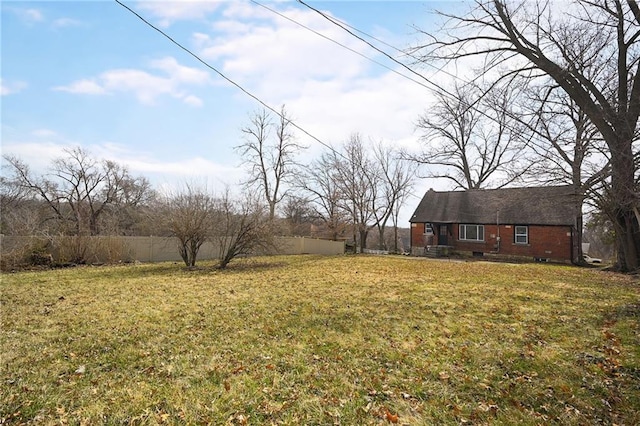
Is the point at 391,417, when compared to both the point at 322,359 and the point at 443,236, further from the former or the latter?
the point at 443,236

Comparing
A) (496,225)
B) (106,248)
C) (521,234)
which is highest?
(496,225)

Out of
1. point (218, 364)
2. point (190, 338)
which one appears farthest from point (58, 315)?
point (218, 364)

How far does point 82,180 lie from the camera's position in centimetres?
2941

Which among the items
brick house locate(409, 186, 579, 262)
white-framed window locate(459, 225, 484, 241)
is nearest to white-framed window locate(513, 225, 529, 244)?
brick house locate(409, 186, 579, 262)

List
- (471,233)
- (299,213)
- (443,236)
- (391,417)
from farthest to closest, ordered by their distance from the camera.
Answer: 1. (299,213)
2. (443,236)
3. (471,233)
4. (391,417)

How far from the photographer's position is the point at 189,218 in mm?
14086

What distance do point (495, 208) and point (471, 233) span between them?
94.5 inches

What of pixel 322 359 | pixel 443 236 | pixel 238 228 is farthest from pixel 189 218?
pixel 443 236

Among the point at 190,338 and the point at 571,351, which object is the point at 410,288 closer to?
the point at 571,351

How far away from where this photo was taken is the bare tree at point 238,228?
1466 centimetres

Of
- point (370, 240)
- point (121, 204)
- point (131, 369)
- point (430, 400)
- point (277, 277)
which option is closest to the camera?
point (430, 400)

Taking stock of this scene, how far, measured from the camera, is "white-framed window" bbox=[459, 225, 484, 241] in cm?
2555

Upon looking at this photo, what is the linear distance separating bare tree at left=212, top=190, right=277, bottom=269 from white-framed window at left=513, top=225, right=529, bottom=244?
17.6 m

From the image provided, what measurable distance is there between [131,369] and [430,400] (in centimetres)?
333
